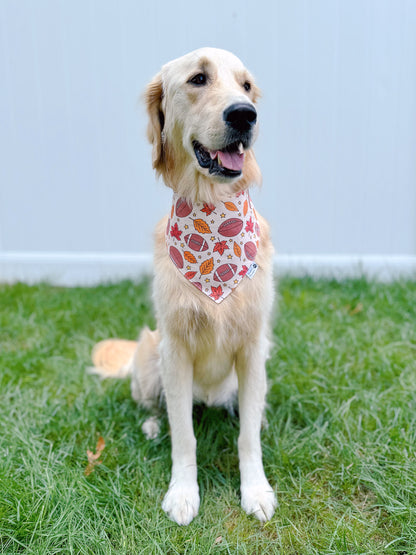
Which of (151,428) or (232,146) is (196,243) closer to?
(232,146)

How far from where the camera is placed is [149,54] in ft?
12.7

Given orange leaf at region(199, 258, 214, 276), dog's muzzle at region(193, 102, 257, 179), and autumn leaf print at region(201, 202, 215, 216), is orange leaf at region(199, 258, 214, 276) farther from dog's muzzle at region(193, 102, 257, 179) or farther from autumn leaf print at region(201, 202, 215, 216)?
dog's muzzle at region(193, 102, 257, 179)

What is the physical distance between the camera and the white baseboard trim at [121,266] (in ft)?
13.5

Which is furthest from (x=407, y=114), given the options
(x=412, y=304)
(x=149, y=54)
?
(x=149, y=54)

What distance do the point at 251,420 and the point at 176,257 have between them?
0.71 metres

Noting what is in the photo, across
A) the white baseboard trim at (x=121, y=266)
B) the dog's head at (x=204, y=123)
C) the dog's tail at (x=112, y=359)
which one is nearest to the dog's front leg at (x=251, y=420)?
the dog's head at (x=204, y=123)

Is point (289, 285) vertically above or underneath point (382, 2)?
underneath

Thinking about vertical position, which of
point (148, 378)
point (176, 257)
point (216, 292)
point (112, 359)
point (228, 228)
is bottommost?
point (112, 359)

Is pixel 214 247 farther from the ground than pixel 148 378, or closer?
farther from the ground

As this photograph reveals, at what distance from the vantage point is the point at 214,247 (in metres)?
1.84

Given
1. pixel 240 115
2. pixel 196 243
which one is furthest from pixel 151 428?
pixel 240 115

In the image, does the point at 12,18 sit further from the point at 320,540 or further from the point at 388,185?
the point at 320,540

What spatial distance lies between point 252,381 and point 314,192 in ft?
8.25

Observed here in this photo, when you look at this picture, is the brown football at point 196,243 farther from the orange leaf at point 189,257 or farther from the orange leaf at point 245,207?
the orange leaf at point 245,207
